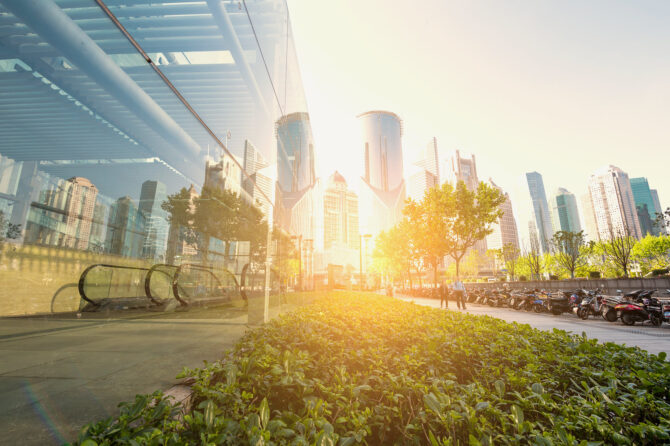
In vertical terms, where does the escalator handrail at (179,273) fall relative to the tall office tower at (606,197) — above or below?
below

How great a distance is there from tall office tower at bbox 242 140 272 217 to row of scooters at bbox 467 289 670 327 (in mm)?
12480

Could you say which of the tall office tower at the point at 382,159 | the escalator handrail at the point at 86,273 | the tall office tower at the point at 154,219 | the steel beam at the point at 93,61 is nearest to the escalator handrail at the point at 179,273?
the tall office tower at the point at 154,219

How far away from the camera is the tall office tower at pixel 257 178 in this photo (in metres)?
6.72

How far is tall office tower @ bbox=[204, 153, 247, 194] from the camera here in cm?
530

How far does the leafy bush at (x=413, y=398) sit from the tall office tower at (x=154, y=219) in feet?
10.1

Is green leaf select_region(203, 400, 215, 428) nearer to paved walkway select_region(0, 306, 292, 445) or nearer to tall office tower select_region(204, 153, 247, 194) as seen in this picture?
paved walkway select_region(0, 306, 292, 445)

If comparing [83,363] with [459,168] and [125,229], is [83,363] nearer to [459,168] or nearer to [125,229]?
[125,229]

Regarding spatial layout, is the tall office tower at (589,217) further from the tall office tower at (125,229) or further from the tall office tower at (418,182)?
the tall office tower at (125,229)

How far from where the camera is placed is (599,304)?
11.2 m

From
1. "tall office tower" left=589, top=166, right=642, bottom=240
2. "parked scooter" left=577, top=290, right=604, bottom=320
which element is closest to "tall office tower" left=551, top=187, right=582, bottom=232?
"tall office tower" left=589, top=166, right=642, bottom=240

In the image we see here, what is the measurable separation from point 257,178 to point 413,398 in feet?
22.1

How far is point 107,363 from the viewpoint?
9.57ft

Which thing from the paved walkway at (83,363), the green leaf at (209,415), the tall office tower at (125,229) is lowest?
the paved walkway at (83,363)

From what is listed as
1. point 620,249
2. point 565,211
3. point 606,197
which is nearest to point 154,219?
point 620,249
